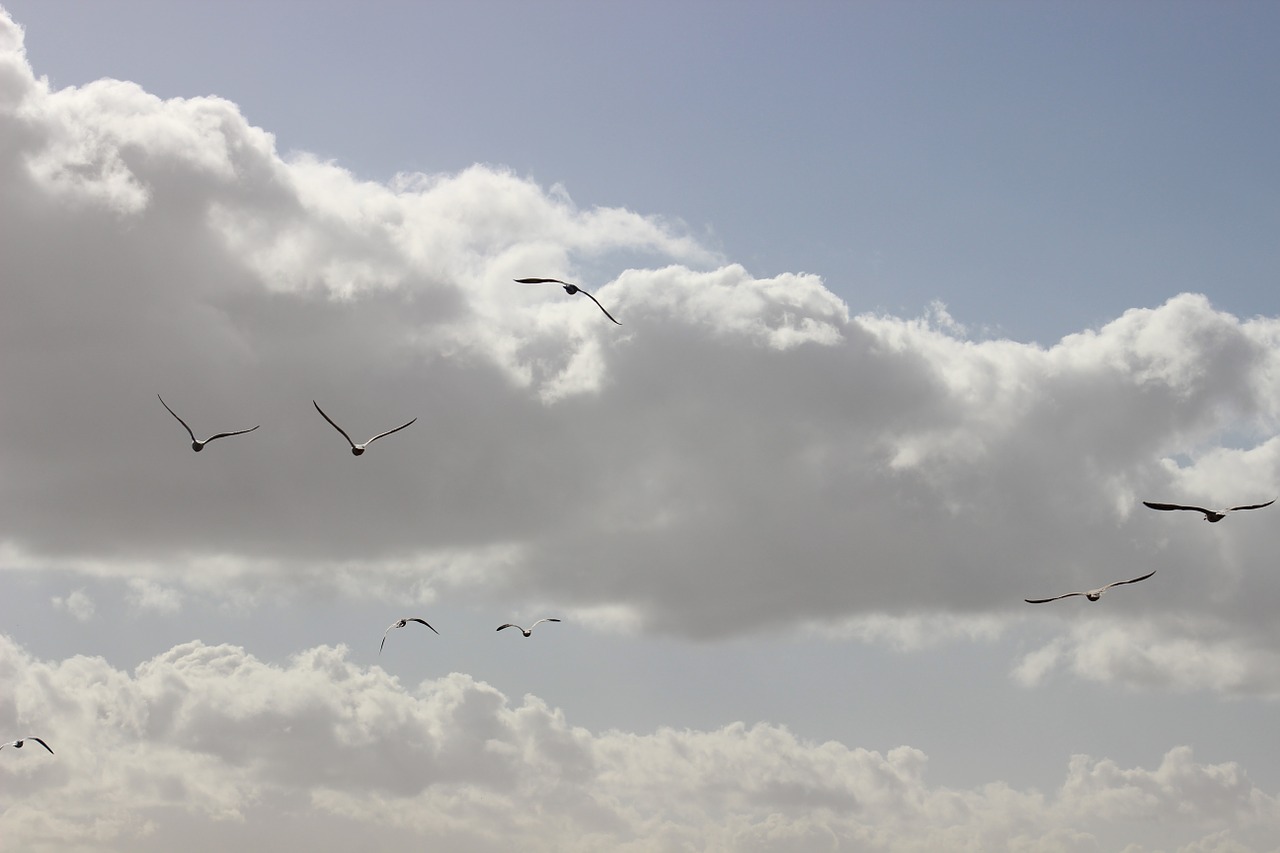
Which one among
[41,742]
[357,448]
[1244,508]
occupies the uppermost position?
[357,448]

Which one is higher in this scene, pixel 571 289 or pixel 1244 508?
pixel 571 289

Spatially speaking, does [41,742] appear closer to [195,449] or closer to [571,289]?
[195,449]

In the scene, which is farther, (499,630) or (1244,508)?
(499,630)

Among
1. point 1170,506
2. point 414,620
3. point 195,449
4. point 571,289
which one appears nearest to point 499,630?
point 414,620

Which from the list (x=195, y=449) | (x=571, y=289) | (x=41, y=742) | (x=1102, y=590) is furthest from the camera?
(x=41, y=742)

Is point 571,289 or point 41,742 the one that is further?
point 41,742

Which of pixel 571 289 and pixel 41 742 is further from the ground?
pixel 571 289

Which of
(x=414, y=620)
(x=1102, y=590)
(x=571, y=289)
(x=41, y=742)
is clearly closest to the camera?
(x=571, y=289)

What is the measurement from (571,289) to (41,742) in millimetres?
126691

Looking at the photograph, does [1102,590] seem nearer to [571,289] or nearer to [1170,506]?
[1170,506]

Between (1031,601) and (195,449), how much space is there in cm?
9146

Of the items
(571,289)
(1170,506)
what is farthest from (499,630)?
(1170,506)

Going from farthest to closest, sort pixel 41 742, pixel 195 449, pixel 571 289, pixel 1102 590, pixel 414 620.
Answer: pixel 41 742, pixel 414 620, pixel 195 449, pixel 1102 590, pixel 571 289

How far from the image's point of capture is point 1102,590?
133250 millimetres
